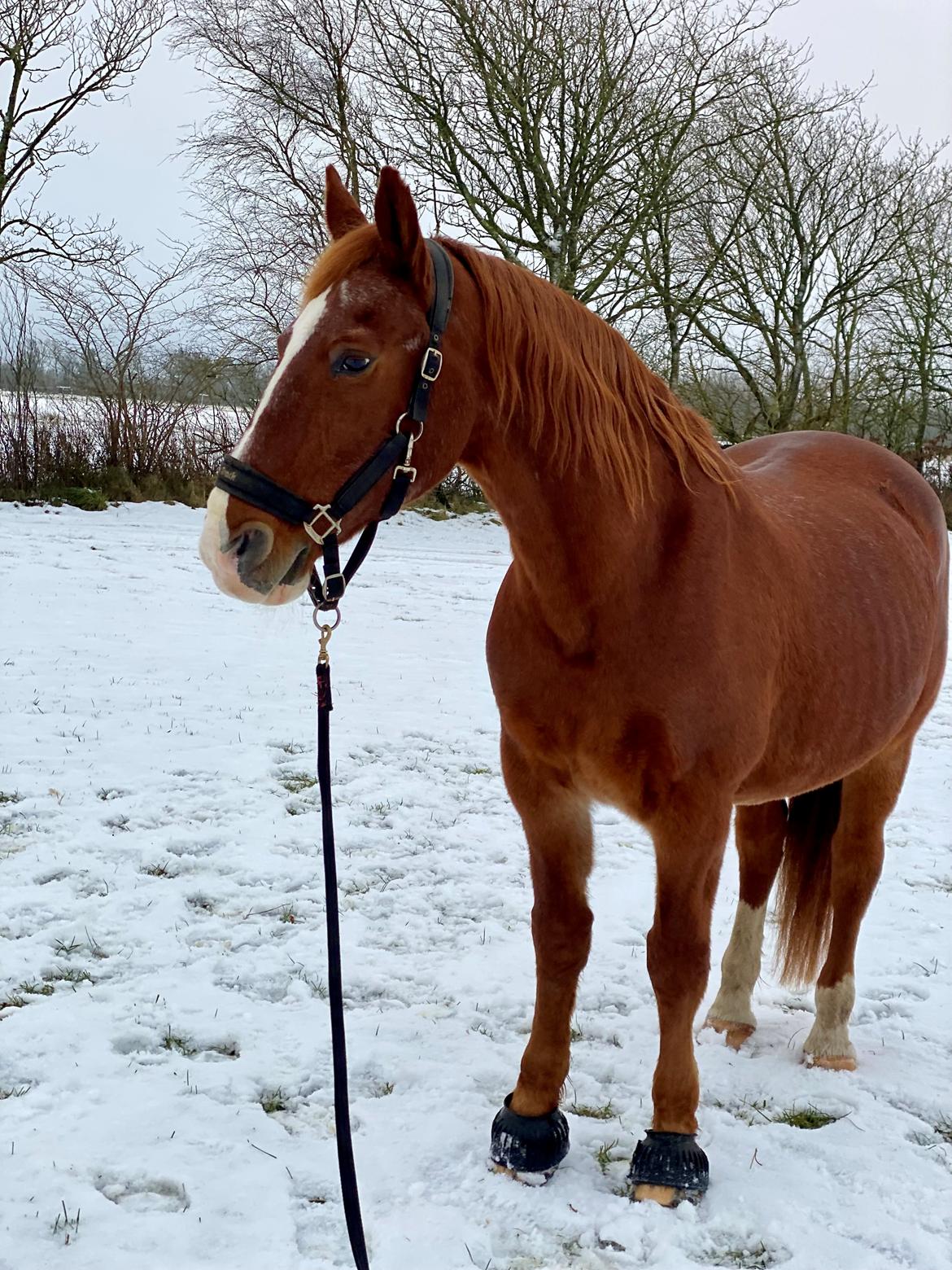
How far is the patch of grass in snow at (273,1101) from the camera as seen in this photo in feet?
7.77

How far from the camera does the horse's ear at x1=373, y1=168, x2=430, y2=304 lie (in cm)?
177

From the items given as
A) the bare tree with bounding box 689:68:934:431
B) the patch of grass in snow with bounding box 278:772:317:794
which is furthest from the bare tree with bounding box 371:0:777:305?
the patch of grass in snow with bounding box 278:772:317:794

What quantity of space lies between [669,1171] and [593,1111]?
0.38 meters

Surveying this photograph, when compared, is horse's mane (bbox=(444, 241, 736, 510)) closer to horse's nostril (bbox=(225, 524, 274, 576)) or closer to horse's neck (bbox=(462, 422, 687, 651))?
horse's neck (bbox=(462, 422, 687, 651))

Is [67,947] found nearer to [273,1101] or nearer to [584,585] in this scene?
[273,1101]

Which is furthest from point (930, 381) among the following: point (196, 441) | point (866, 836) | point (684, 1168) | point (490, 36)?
point (684, 1168)

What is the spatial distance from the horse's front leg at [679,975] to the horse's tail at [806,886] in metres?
0.98

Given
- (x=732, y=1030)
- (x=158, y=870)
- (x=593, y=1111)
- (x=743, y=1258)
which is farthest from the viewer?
(x=158, y=870)

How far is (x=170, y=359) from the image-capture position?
52.2 feet

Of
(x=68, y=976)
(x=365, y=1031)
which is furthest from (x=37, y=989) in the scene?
(x=365, y=1031)

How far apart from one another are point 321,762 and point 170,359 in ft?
51.3

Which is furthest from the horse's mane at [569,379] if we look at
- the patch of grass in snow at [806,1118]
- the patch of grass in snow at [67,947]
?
the patch of grass in snow at [67,947]

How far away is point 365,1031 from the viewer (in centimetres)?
273

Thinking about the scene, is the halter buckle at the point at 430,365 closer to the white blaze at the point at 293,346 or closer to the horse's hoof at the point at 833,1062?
the white blaze at the point at 293,346
